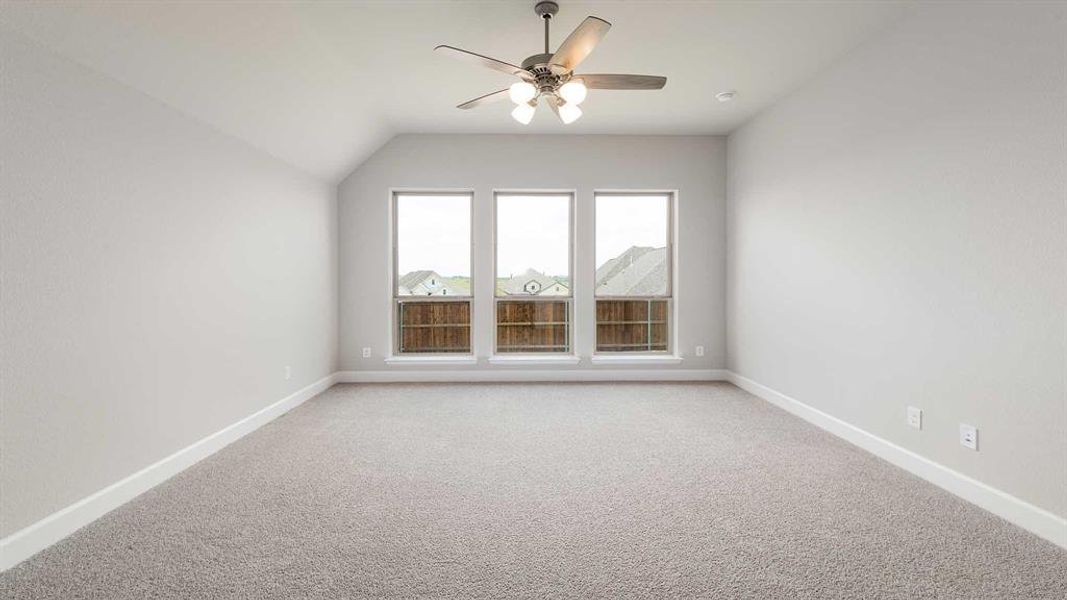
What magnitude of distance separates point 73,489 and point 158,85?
2.02m

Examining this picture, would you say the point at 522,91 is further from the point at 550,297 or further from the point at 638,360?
the point at 638,360

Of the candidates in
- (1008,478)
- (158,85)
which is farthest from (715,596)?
(158,85)

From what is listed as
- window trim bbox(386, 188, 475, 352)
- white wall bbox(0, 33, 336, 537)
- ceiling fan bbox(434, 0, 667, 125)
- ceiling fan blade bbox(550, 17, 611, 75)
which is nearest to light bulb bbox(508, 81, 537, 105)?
ceiling fan bbox(434, 0, 667, 125)

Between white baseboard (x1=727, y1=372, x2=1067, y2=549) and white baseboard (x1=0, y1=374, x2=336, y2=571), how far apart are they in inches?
163

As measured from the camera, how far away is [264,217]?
355cm

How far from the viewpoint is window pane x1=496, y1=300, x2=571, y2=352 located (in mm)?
5148

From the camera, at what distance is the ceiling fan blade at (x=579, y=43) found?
6.89 ft

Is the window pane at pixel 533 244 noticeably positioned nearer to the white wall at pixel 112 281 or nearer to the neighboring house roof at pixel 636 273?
the neighboring house roof at pixel 636 273

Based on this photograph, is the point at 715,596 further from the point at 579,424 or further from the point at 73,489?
the point at 73,489

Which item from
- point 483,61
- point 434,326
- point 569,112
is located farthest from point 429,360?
point 483,61

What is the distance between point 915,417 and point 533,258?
3.52m

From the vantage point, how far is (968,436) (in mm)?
2320

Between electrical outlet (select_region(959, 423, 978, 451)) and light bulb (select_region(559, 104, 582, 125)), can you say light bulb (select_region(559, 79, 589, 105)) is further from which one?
electrical outlet (select_region(959, 423, 978, 451))

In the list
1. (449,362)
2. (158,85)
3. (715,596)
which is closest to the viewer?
(715,596)
